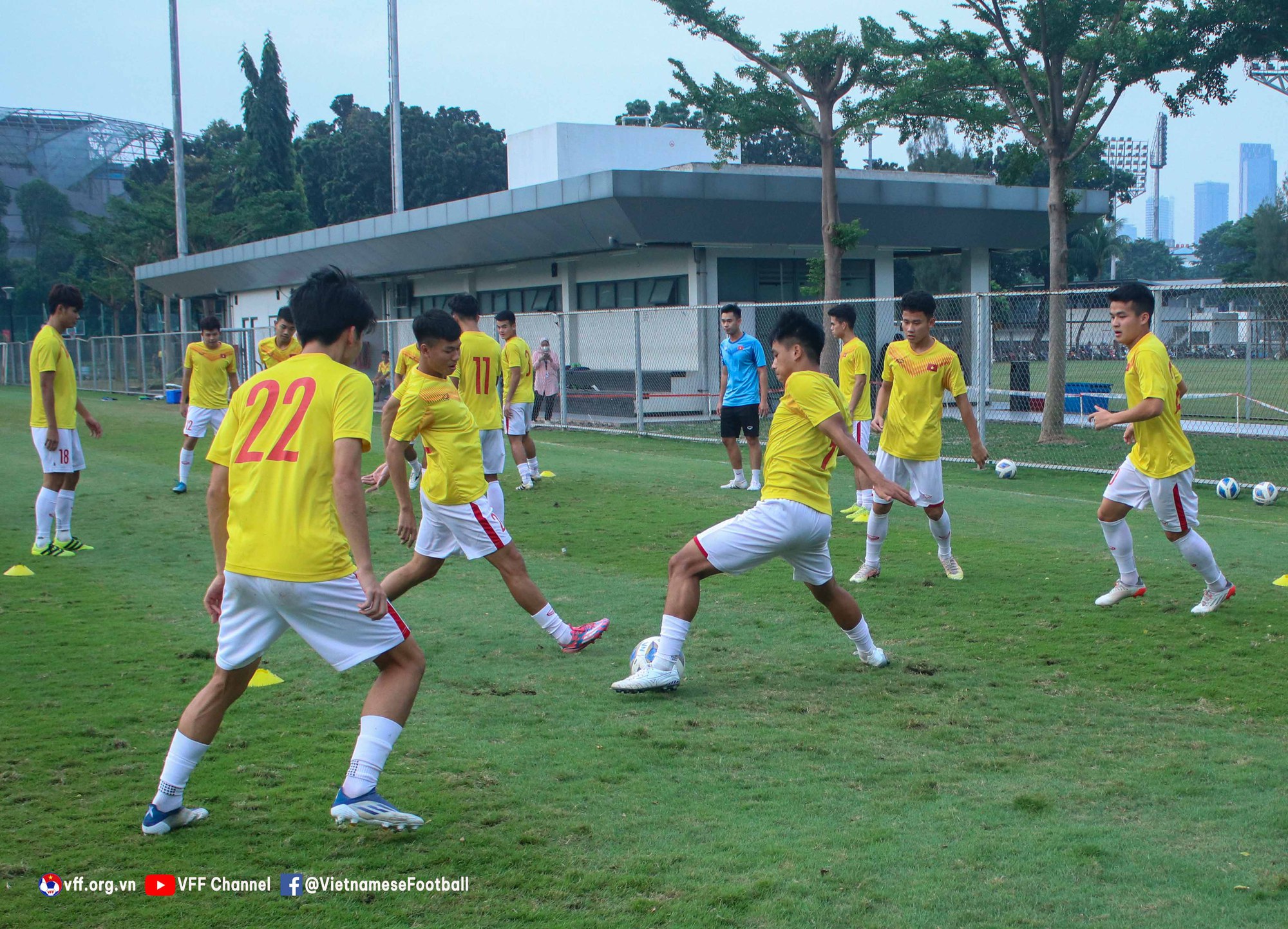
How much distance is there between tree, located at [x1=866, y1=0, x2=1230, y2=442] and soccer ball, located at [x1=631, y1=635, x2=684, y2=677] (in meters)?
12.8

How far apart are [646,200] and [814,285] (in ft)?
14.4

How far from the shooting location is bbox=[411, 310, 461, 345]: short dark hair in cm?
638

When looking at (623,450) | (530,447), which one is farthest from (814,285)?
(530,447)

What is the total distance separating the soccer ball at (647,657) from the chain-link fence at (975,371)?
849cm

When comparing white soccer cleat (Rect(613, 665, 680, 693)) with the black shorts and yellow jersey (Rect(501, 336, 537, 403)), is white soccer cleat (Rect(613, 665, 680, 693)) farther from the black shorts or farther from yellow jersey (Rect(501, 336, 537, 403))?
the black shorts

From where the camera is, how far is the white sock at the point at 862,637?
19.2 ft

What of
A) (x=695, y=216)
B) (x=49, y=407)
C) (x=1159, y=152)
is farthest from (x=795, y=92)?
(x=1159, y=152)

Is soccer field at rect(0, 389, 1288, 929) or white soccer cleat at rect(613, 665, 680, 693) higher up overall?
white soccer cleat at rect(613, 665, 680, 693)

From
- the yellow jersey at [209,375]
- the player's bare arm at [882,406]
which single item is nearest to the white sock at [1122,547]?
the player's bare arm at [882,406]

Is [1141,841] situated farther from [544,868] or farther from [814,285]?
[814,285]

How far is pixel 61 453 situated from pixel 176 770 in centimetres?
627

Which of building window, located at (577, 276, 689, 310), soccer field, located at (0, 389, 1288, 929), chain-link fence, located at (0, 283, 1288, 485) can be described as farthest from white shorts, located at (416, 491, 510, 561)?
building window, located at (577, 276, 689, 310)

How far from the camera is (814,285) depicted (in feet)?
87.1

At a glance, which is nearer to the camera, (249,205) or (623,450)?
(623,450)
